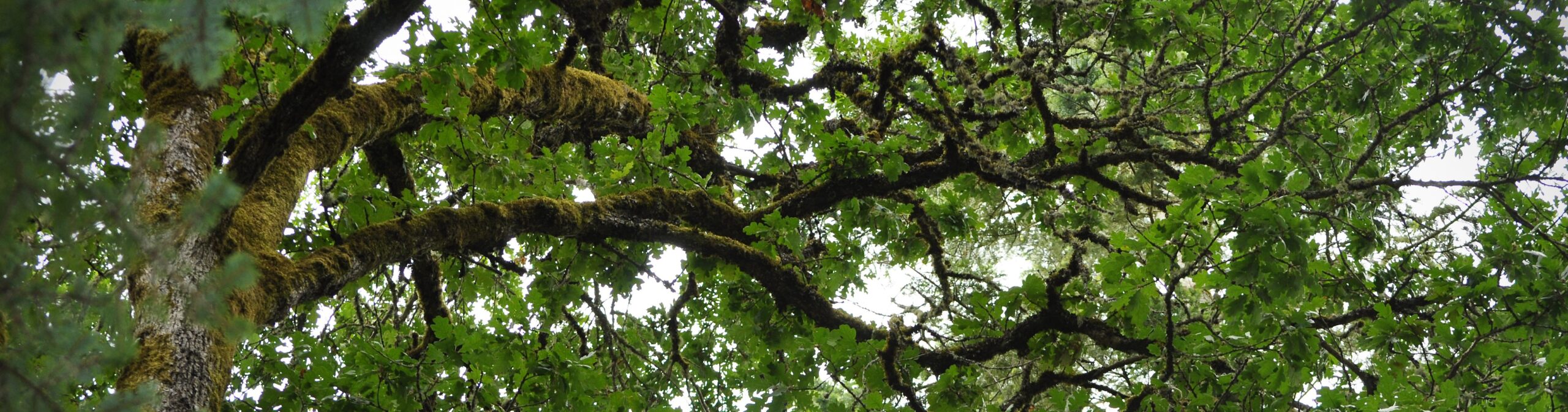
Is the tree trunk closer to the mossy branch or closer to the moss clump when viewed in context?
the mossy branch

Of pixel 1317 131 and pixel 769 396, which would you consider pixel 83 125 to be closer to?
pixel 769 396

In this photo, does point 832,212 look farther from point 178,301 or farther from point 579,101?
point 178,301

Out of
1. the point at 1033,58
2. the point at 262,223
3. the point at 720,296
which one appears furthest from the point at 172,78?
→ the point at 1033,58

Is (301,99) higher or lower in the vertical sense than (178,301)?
higher

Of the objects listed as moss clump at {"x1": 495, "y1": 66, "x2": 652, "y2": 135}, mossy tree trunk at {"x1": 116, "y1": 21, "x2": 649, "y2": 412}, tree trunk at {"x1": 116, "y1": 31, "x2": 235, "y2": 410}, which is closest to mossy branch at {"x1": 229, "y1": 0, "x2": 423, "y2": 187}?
mossy tree trunk at {"x1": 116, "y1": 21, "x2": 649, "y2": 412}

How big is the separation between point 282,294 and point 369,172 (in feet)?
6.72

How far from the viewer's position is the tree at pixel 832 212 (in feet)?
10.6

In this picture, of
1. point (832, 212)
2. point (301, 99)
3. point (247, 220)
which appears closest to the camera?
point (301, 99)

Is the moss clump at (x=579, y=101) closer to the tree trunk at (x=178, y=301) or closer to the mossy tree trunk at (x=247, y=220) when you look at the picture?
the mossy tree trunk at (x=247, y=220)

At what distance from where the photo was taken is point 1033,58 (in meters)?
4.29

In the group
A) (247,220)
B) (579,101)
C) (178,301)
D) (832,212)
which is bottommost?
(178,301)

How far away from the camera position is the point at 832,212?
4.71m

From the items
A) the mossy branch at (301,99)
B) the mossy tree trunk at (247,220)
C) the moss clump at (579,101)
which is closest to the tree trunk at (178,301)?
the mossy tree trunk at (247,220)

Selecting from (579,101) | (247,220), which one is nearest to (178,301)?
(247,220)
